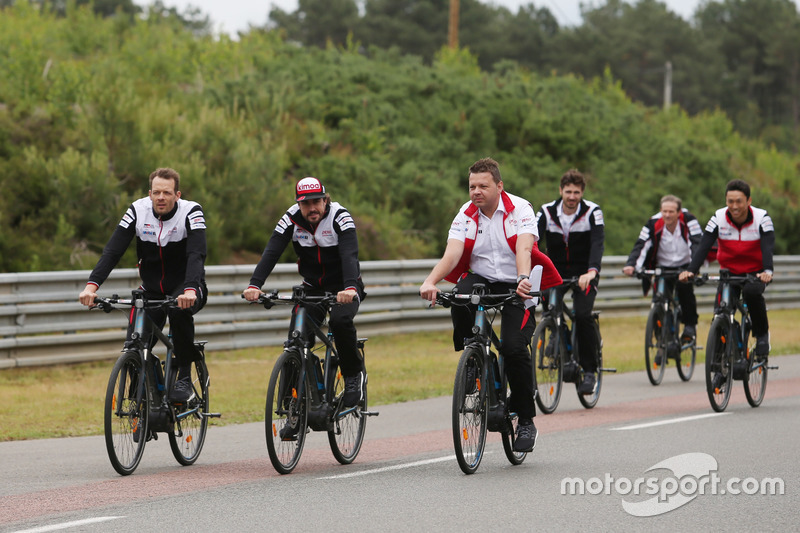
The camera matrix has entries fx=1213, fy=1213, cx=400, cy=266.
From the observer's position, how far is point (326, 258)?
349 inches

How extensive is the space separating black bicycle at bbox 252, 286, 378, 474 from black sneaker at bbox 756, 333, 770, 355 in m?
5.24

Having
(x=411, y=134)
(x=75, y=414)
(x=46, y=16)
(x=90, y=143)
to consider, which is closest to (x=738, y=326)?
(x=75, y=414)

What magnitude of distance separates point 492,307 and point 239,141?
15422mm

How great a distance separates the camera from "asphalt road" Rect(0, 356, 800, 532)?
6.71m

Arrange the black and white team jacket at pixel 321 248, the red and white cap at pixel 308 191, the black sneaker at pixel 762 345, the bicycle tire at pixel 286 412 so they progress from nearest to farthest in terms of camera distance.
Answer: the bicycle tire at pixel 286 412
the red and white cap at pixel 308 191
the black and white team jacket at pixel 321 248
the black sneaker at pixel 762 345

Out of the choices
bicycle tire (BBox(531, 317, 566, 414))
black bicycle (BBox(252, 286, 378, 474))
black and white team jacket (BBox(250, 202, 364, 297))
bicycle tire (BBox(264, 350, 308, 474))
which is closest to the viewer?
bicycle tire (BBox(264, 350, 308, 474))

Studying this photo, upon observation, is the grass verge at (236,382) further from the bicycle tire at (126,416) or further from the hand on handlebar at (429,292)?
the hand on handlebar at (429,292)

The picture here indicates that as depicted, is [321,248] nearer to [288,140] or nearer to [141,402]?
[141,402]

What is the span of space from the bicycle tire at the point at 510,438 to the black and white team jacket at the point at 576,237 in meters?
3.77

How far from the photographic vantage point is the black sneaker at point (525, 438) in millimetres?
8562

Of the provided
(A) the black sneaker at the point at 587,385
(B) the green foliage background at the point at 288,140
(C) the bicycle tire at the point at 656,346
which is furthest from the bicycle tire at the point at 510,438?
(B) the green foliage background at the point at 288,140

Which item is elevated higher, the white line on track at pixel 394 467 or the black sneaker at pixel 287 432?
the black sneaker at pixel 287 432

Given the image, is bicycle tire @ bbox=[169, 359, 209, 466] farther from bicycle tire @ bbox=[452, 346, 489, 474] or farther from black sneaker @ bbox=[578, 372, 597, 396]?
black sneaker @ bbox=[578, 372, 597, 396]

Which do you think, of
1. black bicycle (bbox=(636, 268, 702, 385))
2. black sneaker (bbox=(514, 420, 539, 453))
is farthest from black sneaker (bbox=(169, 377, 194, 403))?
black bicycle (bbox=(636, 268, 702, 385))
